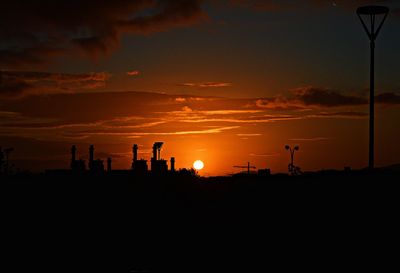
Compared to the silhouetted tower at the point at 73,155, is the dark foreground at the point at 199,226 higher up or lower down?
lower down

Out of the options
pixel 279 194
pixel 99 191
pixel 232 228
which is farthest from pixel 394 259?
pixel 99 191

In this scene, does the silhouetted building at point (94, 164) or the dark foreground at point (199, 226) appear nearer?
the dark foreground at point (199, 226)

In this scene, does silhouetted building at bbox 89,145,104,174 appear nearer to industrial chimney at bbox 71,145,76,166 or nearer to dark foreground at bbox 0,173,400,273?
industrial chimney at bbox 71,145,76,166

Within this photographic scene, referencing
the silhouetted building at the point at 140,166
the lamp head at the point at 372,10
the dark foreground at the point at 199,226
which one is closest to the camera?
the dark foreground at the point at 199,226

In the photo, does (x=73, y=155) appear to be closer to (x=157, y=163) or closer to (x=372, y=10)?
(x=157, y=163)

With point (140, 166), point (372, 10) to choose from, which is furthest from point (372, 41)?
point (140, 166)

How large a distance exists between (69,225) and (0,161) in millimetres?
27115

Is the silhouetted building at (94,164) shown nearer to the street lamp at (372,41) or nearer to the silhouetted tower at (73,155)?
the silhouetted tower at (73,155)

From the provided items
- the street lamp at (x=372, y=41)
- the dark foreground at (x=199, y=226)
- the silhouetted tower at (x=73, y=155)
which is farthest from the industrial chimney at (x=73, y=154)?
the street lamp at (x=372, y=41)

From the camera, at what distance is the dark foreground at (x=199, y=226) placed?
1936 cm

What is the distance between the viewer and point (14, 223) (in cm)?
2991

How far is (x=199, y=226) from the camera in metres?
29.4

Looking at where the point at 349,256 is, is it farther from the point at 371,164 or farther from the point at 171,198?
the point at 171,198

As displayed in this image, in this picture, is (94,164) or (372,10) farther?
(94,164)
